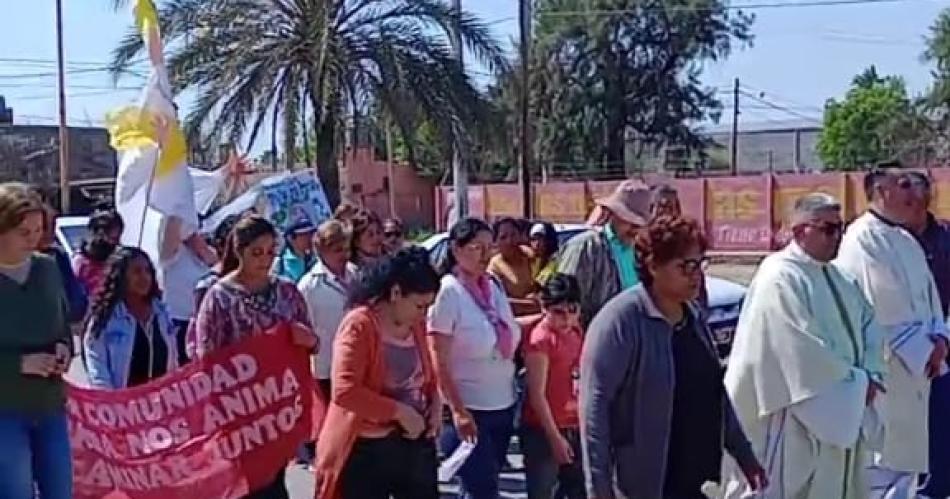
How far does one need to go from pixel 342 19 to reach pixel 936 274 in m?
12.8

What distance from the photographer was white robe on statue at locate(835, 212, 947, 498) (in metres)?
7.87

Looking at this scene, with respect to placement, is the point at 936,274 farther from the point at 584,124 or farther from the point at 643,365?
the point at 584,124

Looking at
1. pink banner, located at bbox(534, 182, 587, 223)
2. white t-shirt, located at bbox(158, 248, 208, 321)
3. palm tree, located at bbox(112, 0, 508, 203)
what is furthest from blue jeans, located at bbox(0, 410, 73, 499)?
pink banner, located at bbox(534, 182, 587, 223)

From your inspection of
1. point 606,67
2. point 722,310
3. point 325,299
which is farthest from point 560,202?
point 325,299

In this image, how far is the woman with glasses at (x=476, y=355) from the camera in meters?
7.01

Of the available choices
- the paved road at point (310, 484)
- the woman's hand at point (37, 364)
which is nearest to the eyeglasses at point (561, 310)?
the paved road at point (310, 484)

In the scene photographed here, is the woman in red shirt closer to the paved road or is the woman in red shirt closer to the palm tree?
the paved road

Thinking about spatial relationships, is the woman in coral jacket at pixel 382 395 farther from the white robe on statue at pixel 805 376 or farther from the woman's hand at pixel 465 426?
the white robe on statue at pixel 805 376

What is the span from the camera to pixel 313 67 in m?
20.0

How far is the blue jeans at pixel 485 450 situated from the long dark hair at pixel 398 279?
1.44 metres

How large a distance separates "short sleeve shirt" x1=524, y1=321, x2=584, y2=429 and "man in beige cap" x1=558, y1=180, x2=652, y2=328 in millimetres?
337

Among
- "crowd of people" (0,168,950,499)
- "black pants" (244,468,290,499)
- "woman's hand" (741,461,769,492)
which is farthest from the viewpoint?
"black pants" (244,468,290,499)

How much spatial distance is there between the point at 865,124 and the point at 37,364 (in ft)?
276

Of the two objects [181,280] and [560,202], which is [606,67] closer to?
[560,202]
